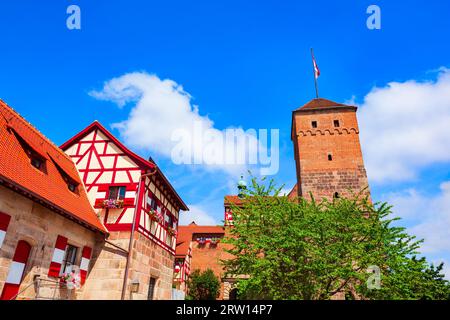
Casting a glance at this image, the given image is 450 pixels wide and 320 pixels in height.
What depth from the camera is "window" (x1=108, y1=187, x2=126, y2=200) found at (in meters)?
13.4

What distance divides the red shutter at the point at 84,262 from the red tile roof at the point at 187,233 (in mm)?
17902

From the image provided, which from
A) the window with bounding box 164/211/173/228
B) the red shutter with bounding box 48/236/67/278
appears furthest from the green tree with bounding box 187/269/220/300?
the red shutter with bounding box 48/236/67/278

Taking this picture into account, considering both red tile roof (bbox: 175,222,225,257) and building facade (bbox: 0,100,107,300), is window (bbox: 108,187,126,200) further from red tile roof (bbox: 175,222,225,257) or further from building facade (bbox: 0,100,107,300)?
red tile roof (bbox: 175,222,225,257)

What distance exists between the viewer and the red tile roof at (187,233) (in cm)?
3038

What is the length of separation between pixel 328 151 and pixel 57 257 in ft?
64.5

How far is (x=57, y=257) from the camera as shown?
1005 centimetres

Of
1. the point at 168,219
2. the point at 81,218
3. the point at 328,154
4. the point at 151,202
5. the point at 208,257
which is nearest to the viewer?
Answer: the point at 81,218

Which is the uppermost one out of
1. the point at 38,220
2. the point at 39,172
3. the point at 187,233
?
the point at 187,233

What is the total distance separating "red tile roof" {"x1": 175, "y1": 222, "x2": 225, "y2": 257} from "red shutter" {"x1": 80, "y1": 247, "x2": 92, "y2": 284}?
17.9m

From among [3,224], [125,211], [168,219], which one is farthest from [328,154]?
[3,224]

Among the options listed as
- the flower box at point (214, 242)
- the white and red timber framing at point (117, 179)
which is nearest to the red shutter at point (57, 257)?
the white and red timber framing at point (117, 179)

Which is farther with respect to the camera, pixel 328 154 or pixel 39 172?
pixel 328 154

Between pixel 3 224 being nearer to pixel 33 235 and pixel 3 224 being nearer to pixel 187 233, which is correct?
pixel 33 235

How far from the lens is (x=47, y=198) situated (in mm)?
9422
